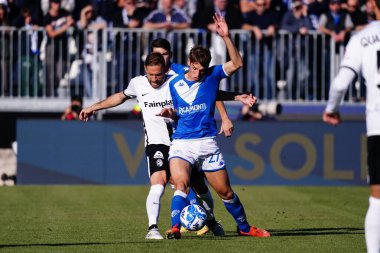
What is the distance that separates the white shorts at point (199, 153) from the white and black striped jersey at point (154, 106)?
0.51 m

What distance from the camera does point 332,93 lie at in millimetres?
9312

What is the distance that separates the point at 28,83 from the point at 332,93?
14855mm

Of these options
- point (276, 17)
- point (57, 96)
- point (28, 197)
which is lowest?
point (28, 197)

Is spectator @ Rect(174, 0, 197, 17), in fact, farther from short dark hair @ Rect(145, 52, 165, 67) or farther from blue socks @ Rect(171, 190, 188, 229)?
blue socks @ Rect(171, 190, 188, 229)

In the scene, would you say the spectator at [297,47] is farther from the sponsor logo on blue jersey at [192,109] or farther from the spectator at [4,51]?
the sponsor logo on blue jersey at [192,109]

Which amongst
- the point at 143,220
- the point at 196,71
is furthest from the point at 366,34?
the point at 143,220

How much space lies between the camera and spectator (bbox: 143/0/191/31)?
76.5 ft

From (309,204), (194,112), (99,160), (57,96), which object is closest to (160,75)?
(194,112)

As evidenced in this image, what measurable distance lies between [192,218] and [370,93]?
123 inches

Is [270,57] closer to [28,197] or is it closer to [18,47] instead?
[18,47]

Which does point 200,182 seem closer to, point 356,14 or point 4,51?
point 4,51

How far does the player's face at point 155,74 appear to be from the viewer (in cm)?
1248

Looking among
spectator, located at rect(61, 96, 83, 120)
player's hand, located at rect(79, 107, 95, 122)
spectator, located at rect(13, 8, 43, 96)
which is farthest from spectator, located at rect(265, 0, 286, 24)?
player's hand, located at rect(79, 107, 95, 122)

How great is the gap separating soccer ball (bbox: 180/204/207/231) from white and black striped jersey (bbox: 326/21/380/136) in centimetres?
302
